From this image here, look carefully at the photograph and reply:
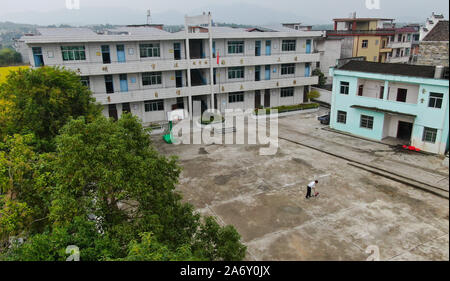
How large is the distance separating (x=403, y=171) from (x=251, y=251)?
480 inches

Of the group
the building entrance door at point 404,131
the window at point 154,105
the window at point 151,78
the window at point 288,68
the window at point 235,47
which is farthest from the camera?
the window at point 288,68

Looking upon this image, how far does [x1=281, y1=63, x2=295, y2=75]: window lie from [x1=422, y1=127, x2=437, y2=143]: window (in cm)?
1818

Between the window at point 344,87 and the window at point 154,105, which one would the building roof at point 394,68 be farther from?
the window at point 154,105

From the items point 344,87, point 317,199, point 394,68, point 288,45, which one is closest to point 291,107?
point 288,45

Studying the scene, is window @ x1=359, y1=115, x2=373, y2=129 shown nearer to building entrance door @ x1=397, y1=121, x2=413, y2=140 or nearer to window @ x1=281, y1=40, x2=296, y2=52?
building entrance door @ x1=397, y1=121, x2=413, y2=140

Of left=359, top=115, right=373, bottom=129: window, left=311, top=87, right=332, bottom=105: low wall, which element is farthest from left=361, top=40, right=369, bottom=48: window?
left=359, top=115, right=373, bottom=129: window

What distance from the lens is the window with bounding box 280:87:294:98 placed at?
38.1 metres

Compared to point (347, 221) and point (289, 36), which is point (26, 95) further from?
point (289, 36)

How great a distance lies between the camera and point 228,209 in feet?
53.4

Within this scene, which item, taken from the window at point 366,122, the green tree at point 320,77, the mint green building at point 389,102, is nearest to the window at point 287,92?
the green tree at point 320,77

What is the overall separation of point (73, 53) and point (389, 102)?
26.5 m

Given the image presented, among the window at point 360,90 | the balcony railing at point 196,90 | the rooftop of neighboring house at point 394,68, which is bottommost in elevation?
the balcony railing at point 196,90

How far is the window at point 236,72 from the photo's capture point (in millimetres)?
A: 34963

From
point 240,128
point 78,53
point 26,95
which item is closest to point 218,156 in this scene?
point 240,128
